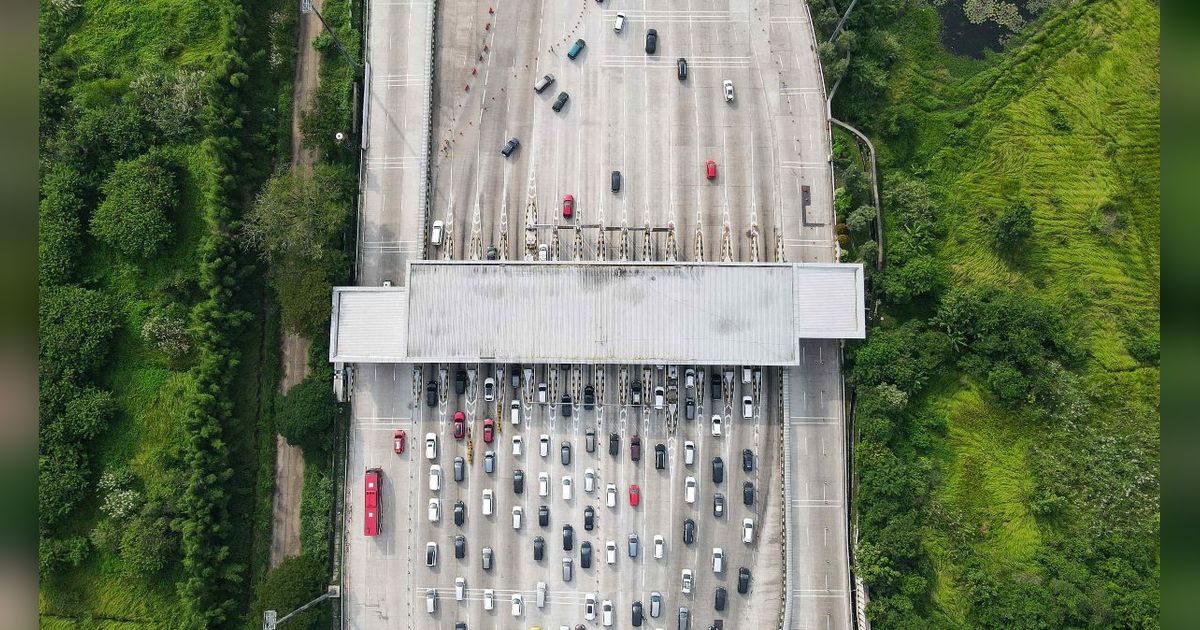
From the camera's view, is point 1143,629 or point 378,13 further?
point 378,13

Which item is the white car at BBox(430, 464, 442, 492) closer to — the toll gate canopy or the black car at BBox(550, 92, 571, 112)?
the toll gate canopy

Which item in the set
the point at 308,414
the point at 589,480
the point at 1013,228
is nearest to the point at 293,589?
the point at 308,414

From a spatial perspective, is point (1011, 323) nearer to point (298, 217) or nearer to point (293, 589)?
point (298, 217)

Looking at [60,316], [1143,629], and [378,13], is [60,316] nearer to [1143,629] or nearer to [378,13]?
[378,13]

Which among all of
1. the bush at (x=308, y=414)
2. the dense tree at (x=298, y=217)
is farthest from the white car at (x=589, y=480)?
the dense tree at (x=298, y=217)

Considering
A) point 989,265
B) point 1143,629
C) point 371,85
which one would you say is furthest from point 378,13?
point 1143,629

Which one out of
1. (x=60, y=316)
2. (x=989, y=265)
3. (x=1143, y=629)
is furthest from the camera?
(x=989, y=265)

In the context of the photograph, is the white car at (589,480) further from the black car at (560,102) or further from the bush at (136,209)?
the bush at (136,209)
